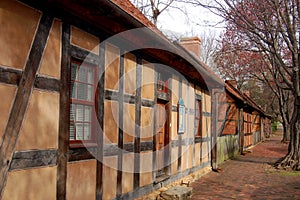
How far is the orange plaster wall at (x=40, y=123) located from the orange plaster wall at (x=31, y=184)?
0.90 feet

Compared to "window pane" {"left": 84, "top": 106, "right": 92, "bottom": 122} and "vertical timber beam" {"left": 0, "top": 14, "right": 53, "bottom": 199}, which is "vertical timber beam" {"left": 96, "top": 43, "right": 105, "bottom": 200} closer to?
"window pane" {"left": 84, "top": 106, "right": 92, "bottom": 122}

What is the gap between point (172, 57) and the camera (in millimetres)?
7344

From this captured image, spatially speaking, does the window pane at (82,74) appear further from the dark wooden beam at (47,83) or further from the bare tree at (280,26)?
the bare tree at (280,26)

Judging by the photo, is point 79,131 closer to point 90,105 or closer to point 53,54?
point 90,105

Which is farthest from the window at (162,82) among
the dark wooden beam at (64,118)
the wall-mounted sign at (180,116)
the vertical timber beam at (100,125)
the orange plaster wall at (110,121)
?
the dark wooden beam at (64,118)

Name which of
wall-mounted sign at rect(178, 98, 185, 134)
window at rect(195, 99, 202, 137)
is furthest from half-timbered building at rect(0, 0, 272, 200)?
window at rect(195, 99, 202, 137)

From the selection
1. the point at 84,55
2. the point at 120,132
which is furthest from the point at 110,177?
the point at 84,55

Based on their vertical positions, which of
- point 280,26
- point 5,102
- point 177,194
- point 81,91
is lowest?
point 177,194

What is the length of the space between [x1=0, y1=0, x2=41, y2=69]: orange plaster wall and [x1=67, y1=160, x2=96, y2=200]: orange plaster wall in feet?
5.28

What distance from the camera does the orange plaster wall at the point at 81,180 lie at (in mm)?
4262

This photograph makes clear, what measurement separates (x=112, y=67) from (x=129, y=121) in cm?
115

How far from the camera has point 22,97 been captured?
11.3ft

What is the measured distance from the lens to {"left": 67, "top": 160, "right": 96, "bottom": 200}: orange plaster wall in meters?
4.26

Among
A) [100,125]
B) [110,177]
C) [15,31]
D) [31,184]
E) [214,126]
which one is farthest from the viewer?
[214,126]
